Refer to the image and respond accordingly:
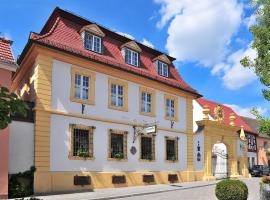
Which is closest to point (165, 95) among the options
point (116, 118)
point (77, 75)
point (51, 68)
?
point (116, 118)

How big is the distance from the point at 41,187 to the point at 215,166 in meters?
20.8

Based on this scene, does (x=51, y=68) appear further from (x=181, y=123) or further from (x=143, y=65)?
(x=181, y=123)

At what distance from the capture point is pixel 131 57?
85.9ft

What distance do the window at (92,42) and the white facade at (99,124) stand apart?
175cm

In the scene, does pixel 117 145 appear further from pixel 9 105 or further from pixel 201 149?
pixel 9 105

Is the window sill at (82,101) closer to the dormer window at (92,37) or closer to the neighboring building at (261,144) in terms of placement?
the dormer window at (92,37)

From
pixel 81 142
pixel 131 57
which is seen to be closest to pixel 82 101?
pixel 81 142

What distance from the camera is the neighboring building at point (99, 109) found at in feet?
65.8

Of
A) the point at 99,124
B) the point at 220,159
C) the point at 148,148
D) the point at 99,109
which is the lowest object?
the point at 220,159

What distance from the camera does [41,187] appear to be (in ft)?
62.0

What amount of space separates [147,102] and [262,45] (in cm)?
1284

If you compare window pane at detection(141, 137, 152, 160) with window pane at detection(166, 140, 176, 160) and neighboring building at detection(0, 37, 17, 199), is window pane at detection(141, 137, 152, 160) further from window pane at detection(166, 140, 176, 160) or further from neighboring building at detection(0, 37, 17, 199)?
neighboring building at detection(0, 37, 17, 199)

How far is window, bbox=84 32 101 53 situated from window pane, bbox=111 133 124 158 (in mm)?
5460

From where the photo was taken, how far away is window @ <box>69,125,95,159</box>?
68.5ft
